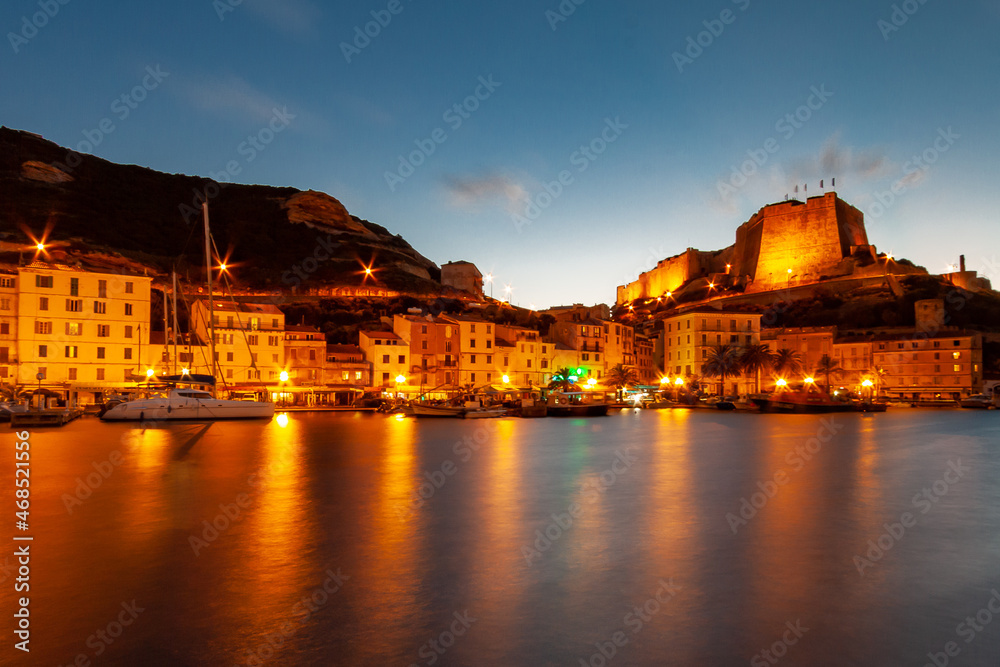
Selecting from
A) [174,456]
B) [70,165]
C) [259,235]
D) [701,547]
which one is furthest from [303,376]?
[70,165]

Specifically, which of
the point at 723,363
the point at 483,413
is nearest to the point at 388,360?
the point at 483,413

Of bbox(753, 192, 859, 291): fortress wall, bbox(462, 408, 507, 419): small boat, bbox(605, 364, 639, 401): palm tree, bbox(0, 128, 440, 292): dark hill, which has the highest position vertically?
bbox(0, 128, 440, 292): dark hill

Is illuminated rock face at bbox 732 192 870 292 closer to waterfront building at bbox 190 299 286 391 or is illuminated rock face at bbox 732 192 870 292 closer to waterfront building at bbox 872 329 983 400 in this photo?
waterfront building at bbox 872 329 983 400

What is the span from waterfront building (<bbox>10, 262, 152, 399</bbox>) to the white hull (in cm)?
917

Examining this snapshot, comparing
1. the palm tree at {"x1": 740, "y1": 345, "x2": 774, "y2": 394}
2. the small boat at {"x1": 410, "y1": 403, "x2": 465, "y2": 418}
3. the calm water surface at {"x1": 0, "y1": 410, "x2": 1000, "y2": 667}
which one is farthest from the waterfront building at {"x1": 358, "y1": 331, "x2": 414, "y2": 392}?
the calm water surface at {"x1": 0, "y1": 410, "x2": 1000, "y2": 667}

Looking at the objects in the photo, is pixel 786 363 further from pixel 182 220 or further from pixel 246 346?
pixel 182 220

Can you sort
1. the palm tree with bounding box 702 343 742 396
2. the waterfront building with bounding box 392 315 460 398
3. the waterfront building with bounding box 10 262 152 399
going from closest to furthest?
the waterfront building with bounding box 10 262 152 399, the waterfront building with bounding box 392 315 460 398, the palm tree with bounding box 702 343 742 396

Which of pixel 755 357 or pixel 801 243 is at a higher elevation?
pixel 801 243

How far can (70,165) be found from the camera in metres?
130

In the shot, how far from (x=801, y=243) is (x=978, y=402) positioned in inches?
1498

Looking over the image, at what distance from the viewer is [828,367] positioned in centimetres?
6706

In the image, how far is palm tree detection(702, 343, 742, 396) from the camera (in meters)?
59.7

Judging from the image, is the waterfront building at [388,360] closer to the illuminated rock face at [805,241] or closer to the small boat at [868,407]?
the small boat at [868,407]

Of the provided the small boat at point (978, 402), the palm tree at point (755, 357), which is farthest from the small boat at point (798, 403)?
the small boat at point (978, 402)
